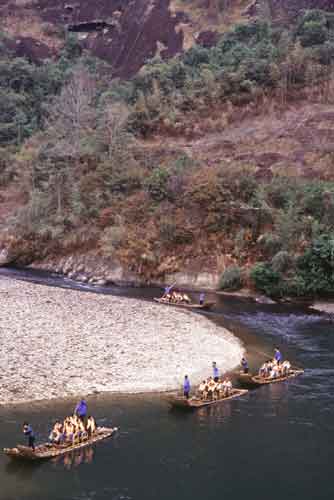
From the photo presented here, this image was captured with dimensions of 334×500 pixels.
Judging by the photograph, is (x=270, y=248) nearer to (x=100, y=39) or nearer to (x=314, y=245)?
(x=314, y=245)

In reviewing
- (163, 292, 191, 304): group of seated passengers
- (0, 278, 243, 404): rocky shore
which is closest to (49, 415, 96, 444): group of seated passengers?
(0, 278, 243, 404): rocky shore

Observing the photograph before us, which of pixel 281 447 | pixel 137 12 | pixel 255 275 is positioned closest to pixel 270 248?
pixel 255 275

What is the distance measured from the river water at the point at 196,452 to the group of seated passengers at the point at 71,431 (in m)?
0.56

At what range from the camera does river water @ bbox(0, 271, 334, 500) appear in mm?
19344

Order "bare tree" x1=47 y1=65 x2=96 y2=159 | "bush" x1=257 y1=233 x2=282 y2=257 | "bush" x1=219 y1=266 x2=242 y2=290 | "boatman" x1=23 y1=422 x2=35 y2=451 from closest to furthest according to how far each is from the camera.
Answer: "boatman" x1=23 y1=422 x2=35 y2=451 < "bush" x1=219 y1=266 x2=242 y2=290 < "bush" x1=257 y1=233 x2=282 y2=257 < "bare tree" x1=47 y1=65 x2=96 y2=159

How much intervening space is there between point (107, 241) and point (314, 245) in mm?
20049

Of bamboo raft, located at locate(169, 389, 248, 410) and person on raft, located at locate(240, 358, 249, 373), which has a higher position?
person on raft, located at locate(240, 358, 249, 373)

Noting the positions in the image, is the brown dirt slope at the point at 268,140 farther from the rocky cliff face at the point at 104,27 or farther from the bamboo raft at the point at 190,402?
the bamboo raft at the point at 190,402

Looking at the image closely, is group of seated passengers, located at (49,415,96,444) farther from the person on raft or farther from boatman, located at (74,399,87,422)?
the person on raft

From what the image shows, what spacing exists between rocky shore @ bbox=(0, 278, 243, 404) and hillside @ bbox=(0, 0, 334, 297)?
11.8 m

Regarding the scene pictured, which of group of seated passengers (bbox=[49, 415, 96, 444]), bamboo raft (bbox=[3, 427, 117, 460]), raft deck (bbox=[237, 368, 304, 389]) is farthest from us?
raft deck (bbox=[237, 368, 304, 389])

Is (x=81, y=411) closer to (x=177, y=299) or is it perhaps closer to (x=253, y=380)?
(x=253, y=380)

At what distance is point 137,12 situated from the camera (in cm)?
10912

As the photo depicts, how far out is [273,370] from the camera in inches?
1177
